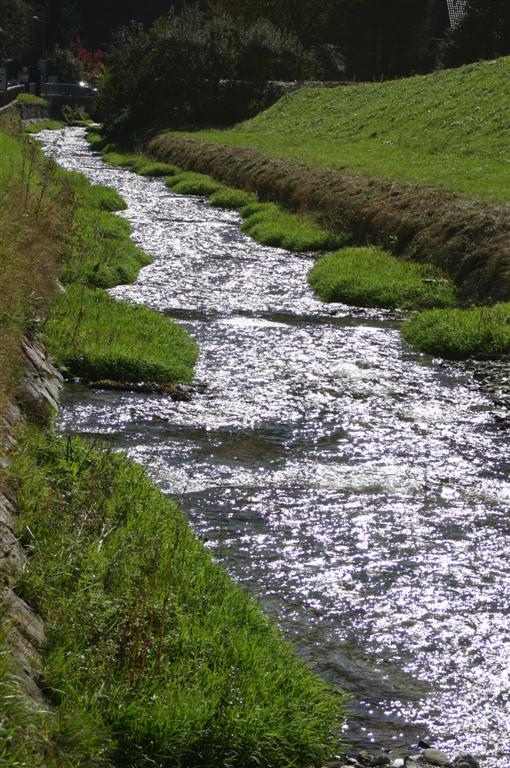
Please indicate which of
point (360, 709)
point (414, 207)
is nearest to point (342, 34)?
point (414, 207)

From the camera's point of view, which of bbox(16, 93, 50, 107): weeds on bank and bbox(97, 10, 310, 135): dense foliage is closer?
bbox(97, 10, 310, 135): dense foliage

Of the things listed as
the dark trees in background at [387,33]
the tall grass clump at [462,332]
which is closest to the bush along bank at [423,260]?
the tall grass clump at [462,332]

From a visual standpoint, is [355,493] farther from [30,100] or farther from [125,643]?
[30,100]

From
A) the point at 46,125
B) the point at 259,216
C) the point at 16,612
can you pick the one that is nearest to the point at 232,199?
the point at 259,216

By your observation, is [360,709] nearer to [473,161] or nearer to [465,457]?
[465,457]

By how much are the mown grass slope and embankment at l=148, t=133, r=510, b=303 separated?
885mm

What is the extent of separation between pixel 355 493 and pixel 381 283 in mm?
9971

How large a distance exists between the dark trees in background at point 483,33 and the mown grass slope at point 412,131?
10.5m

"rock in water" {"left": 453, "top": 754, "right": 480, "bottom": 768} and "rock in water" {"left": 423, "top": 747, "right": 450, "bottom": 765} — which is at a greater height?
"rock in water" {"left": 453, "top": 754, "right": 480, "bottom": 768}

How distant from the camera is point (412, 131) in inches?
1443

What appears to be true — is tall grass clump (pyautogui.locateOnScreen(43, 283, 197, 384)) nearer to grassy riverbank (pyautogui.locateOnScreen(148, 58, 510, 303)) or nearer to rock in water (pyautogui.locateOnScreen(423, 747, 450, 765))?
grassy riverbank (pyautogui.locateOnScreen(148, 58, 510, 303))

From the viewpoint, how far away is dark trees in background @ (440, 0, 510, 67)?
59.7 metres

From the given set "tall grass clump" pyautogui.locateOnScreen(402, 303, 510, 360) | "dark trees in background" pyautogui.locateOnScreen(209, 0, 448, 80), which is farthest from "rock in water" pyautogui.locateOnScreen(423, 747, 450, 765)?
"dark trees in background" pyautogui.locateOnScreen(209, 0, 448, 80)

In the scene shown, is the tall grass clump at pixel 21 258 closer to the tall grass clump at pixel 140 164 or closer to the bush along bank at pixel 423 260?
the bush along bank at pixel 423 260
